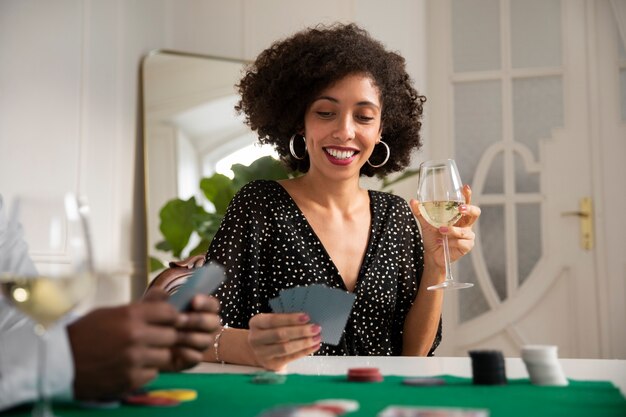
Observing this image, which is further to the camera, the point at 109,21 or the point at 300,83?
the point at 109,21

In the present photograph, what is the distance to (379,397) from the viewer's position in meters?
0.91

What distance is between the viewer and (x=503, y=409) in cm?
84

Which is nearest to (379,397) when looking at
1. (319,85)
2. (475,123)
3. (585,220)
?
(319,85)

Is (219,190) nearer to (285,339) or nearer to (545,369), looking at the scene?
(285,339)

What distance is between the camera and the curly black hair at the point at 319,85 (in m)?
2.11

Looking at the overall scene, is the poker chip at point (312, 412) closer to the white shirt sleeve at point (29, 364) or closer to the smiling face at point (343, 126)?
the white shirt sleeve at point (29, 364)

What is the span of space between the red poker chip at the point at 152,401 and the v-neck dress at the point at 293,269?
97cm

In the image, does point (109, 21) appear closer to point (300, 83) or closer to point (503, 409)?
point (300, 83)

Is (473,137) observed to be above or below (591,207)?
above

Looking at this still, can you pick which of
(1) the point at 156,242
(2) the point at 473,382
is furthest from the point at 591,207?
(2) the point at 473,382

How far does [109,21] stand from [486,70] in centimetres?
220

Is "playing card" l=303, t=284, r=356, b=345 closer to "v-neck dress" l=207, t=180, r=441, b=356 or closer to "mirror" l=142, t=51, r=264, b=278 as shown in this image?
"v-neck dress" l=207, t=180, r=441, b=356

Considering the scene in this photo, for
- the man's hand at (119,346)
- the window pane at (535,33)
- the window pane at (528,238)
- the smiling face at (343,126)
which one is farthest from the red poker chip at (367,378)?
the window pane at (535,33)

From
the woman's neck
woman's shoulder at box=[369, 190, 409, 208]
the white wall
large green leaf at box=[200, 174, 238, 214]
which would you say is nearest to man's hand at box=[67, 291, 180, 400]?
the woman's neck
